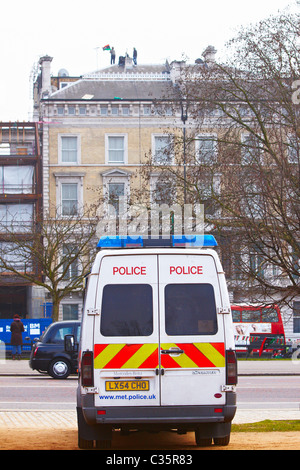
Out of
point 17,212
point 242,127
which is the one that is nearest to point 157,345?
point 242,127

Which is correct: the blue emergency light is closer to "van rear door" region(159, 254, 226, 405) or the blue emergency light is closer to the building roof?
"van rear door" region(159, 254, 226, 405)

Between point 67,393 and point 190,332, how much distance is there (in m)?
11.0

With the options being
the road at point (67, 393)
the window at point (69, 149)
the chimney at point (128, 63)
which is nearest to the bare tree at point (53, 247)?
the window at point (69, 149)

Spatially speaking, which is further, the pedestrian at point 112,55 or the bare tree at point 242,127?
the pedestrian at point 112,55

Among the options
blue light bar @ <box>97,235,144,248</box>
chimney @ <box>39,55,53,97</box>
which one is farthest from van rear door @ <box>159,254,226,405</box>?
chimney @ <box>39,55,53,97</box>

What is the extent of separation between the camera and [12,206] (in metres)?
57.4

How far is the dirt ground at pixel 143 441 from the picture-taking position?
10.1 m

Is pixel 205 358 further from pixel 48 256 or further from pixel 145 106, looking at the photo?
pixel 145 106

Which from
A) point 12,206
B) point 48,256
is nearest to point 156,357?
point 48,256

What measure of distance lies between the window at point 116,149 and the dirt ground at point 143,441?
1847 inches

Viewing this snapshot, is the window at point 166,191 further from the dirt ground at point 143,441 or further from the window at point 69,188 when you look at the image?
the window at point 69,188

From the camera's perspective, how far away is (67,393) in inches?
778

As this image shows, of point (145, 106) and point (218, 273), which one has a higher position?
point (145, 106)

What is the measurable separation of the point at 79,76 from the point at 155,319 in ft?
195
